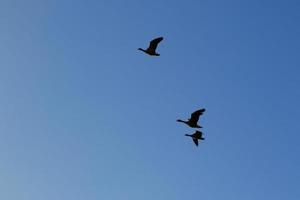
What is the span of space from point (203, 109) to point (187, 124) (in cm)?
274

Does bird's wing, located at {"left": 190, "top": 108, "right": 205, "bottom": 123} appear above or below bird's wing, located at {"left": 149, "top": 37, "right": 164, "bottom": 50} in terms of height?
below

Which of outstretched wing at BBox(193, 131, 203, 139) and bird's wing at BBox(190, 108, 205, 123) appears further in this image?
outstretched wing at BBox(193, 131, 203, 139)

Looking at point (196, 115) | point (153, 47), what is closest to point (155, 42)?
point (153, 47)

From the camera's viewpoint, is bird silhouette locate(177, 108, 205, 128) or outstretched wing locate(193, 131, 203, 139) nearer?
bird silhouette locate(177, 108, 205, 128)

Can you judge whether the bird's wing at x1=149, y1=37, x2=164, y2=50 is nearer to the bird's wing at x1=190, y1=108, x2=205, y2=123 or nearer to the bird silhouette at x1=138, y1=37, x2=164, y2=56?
the bird silhouette at x1=138, y1=37, x2=164, y2=56

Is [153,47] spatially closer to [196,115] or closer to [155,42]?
[155,42]

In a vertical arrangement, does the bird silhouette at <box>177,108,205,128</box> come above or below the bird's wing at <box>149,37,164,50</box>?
below

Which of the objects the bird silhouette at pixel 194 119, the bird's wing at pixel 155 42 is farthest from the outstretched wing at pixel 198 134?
the bird's wing at pixel 155 42

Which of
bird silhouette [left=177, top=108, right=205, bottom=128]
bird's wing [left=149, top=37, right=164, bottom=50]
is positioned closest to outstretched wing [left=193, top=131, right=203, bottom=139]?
bird silhouette [left=177, top=108, right=205, bottom=128]

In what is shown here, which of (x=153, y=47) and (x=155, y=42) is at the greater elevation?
(x=155, y=42)

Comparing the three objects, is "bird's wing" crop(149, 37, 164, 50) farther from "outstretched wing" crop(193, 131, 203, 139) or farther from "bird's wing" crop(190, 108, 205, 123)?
"outstretched wing" crop(193, 131, 203, 139)

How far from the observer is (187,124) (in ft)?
259

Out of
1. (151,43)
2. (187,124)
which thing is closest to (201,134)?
(187,124)

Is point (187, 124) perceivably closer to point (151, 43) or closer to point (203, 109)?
point (203, 109)
